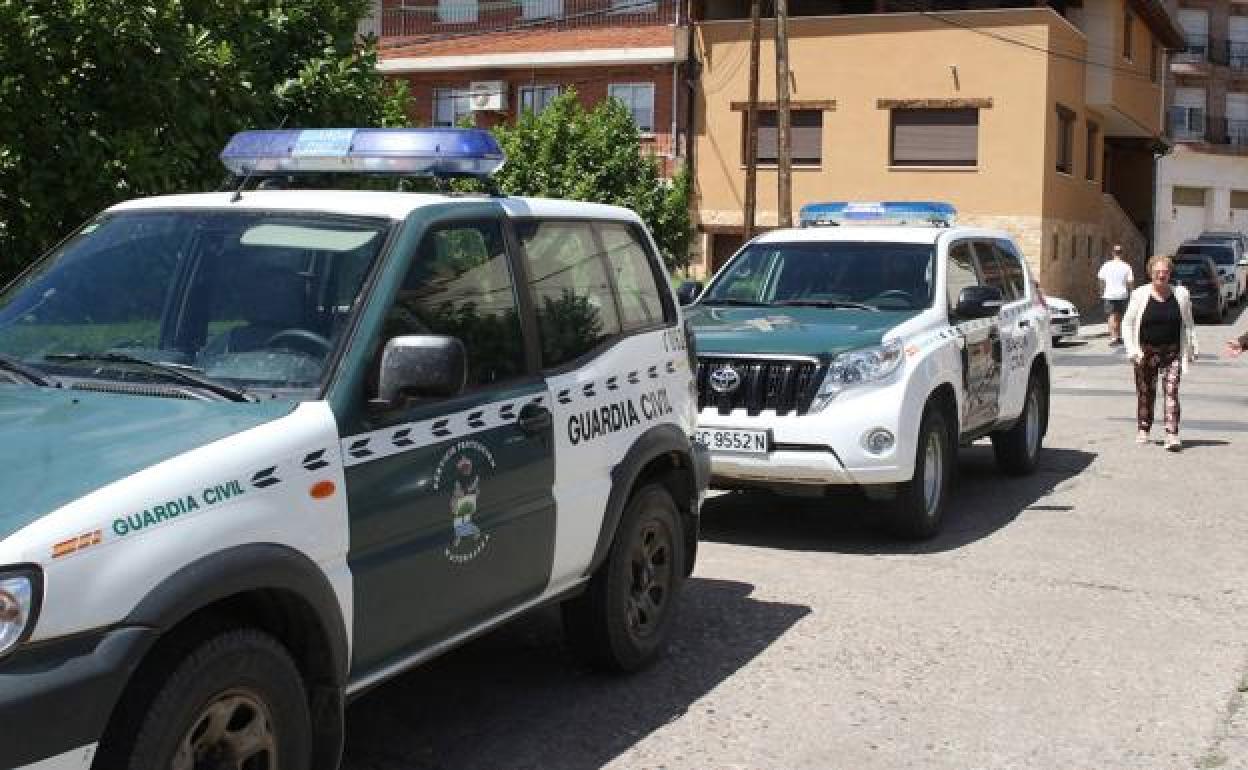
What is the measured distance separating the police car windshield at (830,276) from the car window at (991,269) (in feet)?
2.87

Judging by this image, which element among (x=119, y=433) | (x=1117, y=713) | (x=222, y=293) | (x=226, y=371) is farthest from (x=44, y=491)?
(x=1117, y=713)

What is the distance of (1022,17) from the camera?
1250 inches

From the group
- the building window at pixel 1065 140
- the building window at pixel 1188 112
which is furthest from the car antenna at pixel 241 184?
the building window at pixel 1188 112

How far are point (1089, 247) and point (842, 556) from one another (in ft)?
106

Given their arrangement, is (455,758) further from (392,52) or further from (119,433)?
(392,52)

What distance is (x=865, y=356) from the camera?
8.32m

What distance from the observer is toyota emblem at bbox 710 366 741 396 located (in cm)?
845

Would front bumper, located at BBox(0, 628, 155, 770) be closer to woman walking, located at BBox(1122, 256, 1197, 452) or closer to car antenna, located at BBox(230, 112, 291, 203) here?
car antenna, located at BBox(230, 112, 291, 203)

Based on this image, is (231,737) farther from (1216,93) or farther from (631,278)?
(1216,93)

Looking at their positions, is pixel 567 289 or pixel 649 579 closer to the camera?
pixel 567 289

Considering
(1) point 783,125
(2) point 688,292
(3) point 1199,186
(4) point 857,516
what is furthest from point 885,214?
(3) point 1199,186

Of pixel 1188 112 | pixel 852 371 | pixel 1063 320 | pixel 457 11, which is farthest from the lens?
pixel 1188 112

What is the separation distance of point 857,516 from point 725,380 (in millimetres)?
1730

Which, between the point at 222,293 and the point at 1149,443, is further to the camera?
the point at 1149,443
